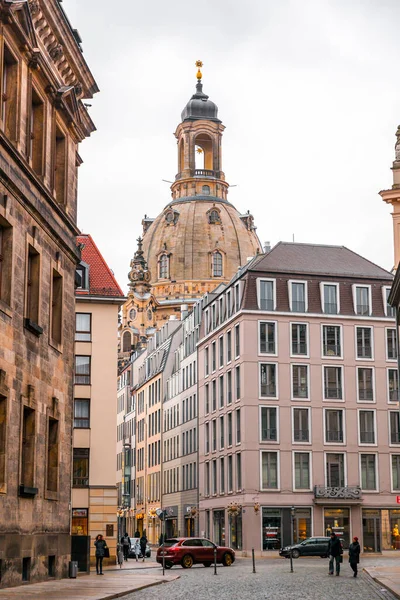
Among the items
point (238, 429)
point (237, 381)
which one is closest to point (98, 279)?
point (237, 381)

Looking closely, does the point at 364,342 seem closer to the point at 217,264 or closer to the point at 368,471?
the point at 368,471

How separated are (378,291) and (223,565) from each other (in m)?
34.2

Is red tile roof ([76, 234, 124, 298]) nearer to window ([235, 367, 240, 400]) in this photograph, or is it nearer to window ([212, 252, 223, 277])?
window ([235, 367, 240, 400])

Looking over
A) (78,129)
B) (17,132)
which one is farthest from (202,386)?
(17,132)

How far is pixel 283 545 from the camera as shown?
74750mm

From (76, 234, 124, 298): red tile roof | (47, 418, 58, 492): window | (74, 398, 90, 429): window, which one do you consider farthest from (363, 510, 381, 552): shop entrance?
(47, 418, 58, 492): window

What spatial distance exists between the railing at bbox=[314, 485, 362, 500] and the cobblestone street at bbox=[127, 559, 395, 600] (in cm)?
2995

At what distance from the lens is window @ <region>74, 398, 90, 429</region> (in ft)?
178

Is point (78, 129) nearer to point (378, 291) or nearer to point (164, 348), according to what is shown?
point (378, 291)

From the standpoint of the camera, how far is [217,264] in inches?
7805

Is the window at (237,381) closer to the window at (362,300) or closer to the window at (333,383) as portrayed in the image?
the window at (333,383)

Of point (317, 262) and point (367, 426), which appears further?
point (317, 262)

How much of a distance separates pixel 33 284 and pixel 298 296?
4883cm

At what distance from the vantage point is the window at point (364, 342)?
80.5 meters
